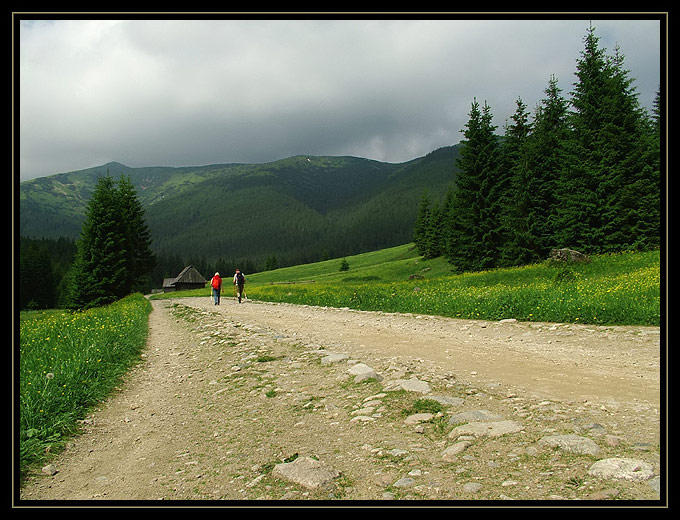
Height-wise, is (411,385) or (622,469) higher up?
(622,469)

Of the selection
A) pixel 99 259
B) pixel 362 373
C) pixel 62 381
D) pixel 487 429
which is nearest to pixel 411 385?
pixel 362 373

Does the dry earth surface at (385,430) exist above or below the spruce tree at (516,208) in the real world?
below

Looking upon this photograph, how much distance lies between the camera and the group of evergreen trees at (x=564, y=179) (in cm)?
3319

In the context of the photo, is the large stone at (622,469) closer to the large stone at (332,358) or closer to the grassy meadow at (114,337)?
the grassy meadow at (114,337)

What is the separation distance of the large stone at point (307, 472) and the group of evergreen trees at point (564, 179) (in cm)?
3566

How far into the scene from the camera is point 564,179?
37.7 meters

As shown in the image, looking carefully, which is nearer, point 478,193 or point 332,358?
point 332,358

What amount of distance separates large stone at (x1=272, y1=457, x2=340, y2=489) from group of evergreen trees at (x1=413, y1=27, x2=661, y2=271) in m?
35.7

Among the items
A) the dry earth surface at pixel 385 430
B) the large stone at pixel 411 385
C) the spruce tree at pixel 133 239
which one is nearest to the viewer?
the dry earth surface at pixel 385 430

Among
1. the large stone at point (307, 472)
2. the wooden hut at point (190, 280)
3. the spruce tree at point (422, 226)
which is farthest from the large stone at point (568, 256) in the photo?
the wooden hut at point (190, 280)

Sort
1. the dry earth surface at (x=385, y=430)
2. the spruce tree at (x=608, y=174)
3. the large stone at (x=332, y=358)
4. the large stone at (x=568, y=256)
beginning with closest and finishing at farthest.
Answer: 1. the dry earth surface at (x=385, y=430)
2. the large stone at (x=332, y=358)
3. the large stone at (x=568, y=256)
4. the spruce tree at (x=608, y=174)

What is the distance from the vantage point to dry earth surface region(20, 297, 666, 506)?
3.11 meters

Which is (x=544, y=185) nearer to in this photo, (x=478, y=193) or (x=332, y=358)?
(x=478, y=193)

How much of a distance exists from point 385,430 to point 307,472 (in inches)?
50.3
